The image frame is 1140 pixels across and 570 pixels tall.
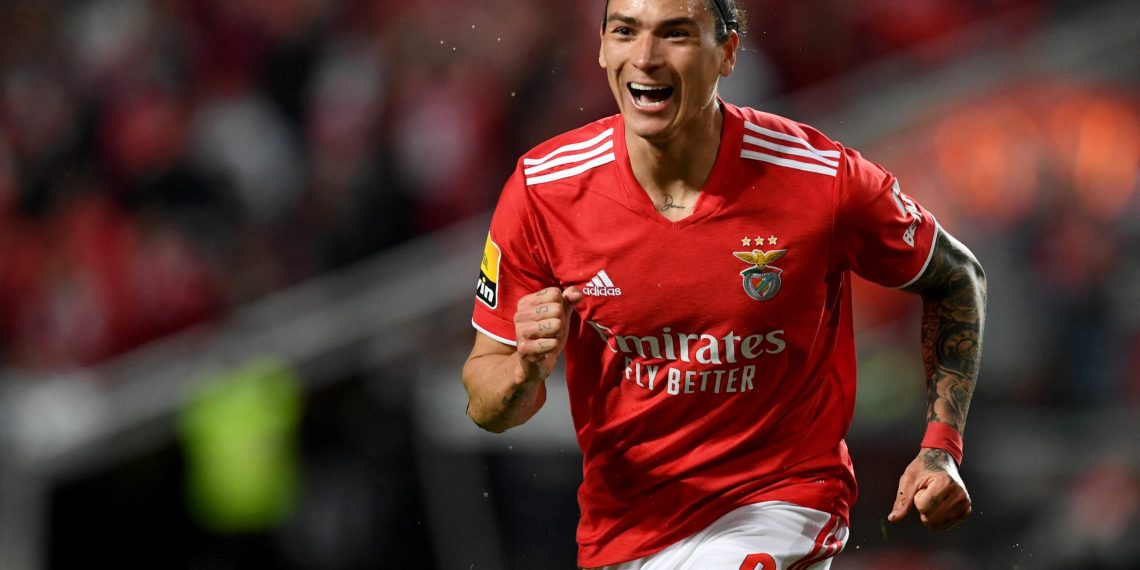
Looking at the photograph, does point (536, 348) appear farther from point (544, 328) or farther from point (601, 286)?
point (601, 286)

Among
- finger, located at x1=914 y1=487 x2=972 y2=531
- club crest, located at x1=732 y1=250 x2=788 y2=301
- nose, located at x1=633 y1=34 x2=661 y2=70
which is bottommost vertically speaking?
finger, located at x1=914 y1=487 x2=972 y2=531

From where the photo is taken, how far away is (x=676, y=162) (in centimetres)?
331

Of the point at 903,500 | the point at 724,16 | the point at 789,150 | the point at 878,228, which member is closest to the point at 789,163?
the point at 789,150

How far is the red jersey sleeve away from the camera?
3.27 metres

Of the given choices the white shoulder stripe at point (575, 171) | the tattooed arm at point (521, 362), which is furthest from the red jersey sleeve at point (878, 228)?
the tattooed arm at point (521, 362)

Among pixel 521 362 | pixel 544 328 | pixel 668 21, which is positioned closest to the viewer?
pixel 544 328

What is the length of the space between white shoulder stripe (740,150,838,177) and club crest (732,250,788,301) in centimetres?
21

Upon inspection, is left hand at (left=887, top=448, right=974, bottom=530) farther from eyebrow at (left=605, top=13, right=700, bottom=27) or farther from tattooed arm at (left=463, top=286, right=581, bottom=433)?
eyebrow at (left=605, top=13, right=700, bottom=27)

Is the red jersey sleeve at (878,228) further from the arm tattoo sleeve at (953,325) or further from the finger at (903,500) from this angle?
the finger at (903,500)

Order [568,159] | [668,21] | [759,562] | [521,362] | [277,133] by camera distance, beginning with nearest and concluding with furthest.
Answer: [521,362]
[668,21]
[759,562]
[568,159]
[277,133]

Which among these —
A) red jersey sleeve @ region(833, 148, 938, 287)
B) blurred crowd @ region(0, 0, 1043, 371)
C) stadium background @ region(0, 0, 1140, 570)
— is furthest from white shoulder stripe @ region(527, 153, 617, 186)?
blurred crowd @ region(0, 0, 1043, 371)

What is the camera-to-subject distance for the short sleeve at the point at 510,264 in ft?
11.1

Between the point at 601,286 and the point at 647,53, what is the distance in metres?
0.56

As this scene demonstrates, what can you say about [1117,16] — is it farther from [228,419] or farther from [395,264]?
[228,419]
